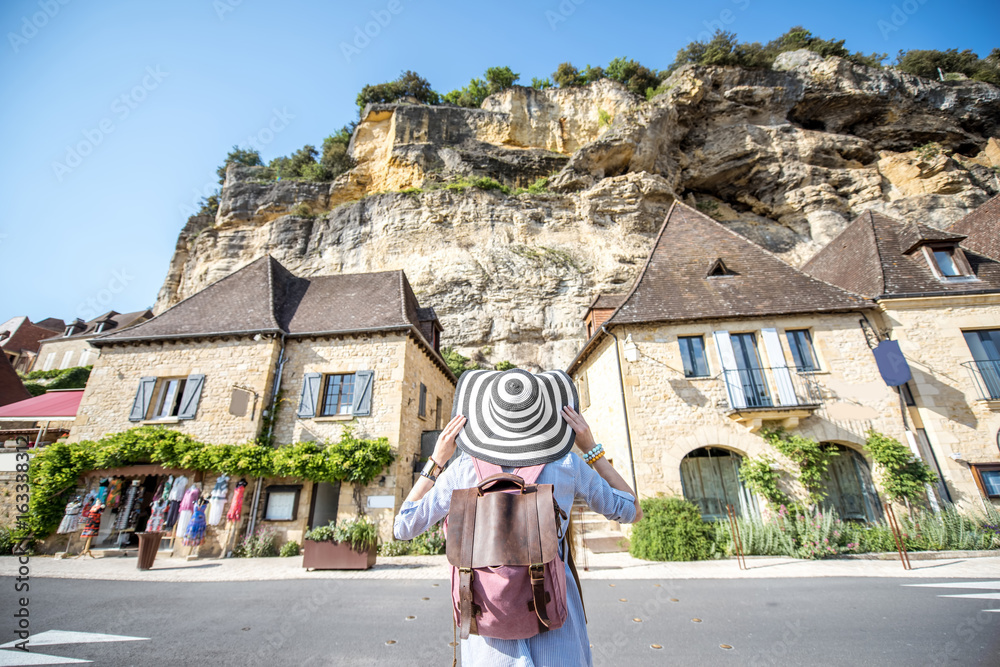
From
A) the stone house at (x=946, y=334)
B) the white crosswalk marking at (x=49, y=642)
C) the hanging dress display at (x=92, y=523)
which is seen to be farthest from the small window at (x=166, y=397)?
the stone house at (x=946, y=334)

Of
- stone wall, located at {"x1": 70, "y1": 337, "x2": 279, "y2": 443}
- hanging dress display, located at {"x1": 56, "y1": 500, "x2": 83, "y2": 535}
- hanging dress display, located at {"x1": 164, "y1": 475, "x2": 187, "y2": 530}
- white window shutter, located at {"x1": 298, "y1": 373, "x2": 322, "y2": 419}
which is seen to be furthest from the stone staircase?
hanging dress display, located at {"x1": 56, "y1": 500, "x2": 83, "y2": 535}

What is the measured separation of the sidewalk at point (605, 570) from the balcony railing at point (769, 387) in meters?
3.25

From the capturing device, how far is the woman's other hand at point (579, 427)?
1.88 m

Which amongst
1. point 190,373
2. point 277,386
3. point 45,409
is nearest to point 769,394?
point 277,386

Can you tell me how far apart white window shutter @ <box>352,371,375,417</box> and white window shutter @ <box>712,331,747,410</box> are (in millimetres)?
8940

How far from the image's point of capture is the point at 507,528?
1.47m

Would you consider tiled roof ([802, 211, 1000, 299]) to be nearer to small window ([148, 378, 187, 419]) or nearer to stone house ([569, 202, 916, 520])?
stone house ([569, 202, 916, 520])

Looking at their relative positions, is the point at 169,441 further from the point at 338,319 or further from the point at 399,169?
the point at 399,169

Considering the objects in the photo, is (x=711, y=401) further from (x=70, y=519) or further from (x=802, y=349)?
(x=70, y=519)

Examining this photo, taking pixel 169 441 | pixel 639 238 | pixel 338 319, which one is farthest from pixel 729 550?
pixel 639 238

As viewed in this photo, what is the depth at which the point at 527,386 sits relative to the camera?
1890 mm

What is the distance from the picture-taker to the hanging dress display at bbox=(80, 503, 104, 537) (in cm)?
958

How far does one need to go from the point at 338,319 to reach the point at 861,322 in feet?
46.4

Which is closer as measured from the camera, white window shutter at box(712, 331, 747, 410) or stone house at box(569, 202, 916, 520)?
stone house at box(569, 202, 916, 520)
